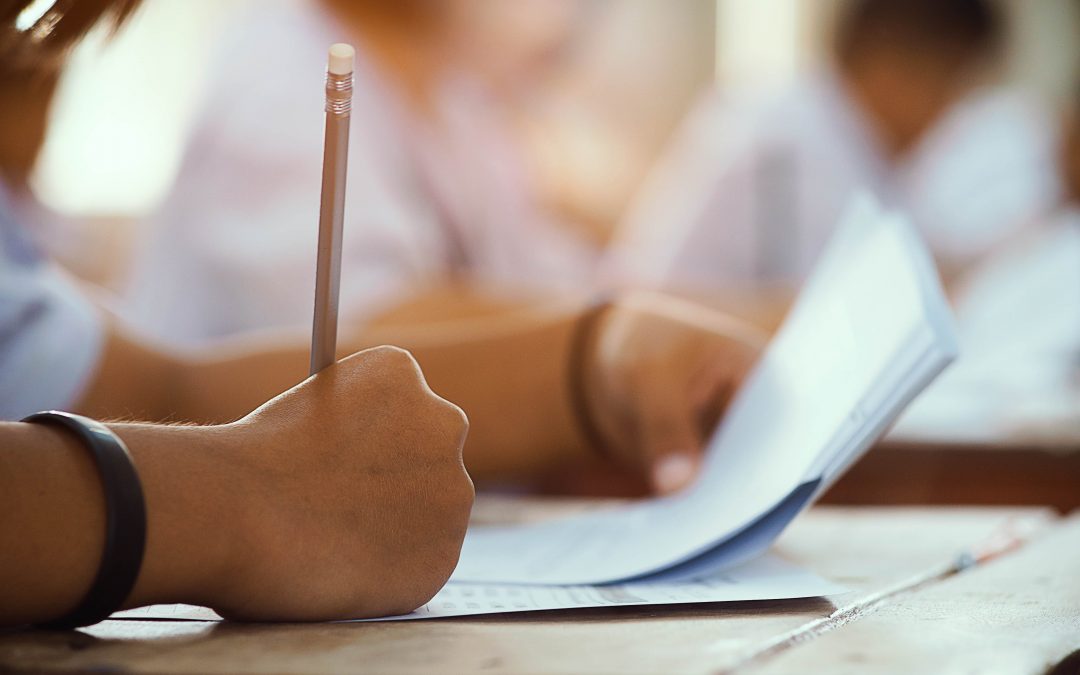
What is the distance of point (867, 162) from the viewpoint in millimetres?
2039

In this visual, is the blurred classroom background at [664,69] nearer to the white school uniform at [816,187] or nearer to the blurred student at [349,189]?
the white school uniform at [816,187]

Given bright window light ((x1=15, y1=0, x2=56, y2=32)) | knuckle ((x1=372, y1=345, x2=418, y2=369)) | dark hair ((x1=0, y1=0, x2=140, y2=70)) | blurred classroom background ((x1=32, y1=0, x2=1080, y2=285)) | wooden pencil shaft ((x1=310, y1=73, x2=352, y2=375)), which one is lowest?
knuckle ((x1=372, y1=345, x2=418, y2=369))

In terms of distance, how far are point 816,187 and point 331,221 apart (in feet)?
5.97

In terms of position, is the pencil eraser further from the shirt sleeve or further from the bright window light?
the shirt sleeve

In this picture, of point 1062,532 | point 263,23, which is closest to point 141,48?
point 263,23

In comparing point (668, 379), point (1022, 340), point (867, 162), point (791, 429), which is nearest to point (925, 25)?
point (867, 162)

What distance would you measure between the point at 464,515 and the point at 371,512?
3 cm

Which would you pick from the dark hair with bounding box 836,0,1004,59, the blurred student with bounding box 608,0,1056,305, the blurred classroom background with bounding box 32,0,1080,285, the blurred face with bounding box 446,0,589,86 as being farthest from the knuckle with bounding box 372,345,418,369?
the blurred classroom background with bounding box 32,0,1080,285

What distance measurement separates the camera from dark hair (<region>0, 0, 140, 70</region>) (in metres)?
0.34

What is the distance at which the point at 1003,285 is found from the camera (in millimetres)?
1433

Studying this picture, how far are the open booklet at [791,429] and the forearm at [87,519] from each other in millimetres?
112

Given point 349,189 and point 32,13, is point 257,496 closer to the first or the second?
point 32,13

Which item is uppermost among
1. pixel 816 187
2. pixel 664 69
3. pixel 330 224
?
pixel 664 69

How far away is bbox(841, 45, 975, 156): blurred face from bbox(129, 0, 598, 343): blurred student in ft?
3.09
